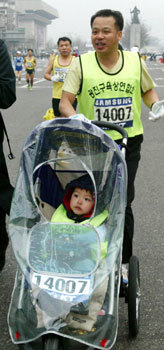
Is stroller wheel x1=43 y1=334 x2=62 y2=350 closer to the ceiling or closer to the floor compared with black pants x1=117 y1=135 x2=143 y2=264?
closer to the floor

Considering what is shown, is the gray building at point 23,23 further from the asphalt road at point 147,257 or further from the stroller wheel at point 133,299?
the stroller wheel at point 133,299

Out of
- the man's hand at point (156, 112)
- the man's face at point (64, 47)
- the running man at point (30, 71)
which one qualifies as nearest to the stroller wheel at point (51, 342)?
the man's hand at point (156, 112)

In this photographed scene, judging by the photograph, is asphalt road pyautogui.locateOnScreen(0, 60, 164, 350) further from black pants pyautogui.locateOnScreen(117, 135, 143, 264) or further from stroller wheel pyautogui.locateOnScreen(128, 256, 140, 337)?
black pants pyautogui.locateOnScreen(117, 135, 143, 264)

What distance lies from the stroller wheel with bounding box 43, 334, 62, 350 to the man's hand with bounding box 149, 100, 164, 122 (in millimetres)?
1615

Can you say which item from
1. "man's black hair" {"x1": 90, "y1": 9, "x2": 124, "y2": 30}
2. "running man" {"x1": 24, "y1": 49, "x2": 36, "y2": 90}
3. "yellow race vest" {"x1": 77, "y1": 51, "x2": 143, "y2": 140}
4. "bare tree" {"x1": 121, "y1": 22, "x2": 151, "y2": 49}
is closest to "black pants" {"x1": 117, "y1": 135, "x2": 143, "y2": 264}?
"yellow race vest" {"x1": 77, "y1": 51, "x2": 143, "y2": 140}

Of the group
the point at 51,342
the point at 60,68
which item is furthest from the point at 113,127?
the point at 60,68

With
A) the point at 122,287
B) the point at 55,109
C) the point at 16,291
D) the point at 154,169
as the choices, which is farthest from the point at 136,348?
the point at 55,109

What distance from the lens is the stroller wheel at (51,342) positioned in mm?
2643

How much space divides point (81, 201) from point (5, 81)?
1.02m

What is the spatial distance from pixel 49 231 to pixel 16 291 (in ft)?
1.15

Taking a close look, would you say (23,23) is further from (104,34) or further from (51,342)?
(51,342)

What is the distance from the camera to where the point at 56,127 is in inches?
121

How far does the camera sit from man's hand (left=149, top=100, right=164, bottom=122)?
368 centimetres

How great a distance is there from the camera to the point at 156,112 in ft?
12.3
